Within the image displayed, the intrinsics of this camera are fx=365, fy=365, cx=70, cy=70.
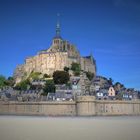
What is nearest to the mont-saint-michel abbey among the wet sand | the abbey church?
the abbey church

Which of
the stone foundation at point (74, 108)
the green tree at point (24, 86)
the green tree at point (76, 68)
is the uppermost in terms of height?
the green tree at point (76, 68)

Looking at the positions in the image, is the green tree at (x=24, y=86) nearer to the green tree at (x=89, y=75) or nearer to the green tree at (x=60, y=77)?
the green tree at (x=60, y=77)

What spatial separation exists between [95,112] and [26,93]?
11.9 m

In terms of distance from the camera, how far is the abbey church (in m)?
64.6

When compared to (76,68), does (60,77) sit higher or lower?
lower

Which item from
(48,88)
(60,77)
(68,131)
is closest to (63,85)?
(48,88)

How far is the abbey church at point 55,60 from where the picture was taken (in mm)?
64562

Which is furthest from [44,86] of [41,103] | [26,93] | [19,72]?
[19,72]

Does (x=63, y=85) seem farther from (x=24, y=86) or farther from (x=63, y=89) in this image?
(x=24, y=86)

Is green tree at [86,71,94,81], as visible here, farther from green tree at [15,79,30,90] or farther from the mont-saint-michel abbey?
green tree at [15,79,30,90]

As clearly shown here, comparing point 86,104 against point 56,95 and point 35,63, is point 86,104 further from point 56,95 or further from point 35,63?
point 35,63

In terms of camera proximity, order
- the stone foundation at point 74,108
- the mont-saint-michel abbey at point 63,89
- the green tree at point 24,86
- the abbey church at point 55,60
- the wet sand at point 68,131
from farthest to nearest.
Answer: the abbey church at point 55,60 < the green tree at point 24,86 < the mont-saint-michel abbey at point 63,89 < the stone foundation at point 74,108 < the wet sand at point 68,131

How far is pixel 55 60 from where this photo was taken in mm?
64688

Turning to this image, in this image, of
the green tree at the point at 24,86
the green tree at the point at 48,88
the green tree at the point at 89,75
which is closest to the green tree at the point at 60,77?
the green tree at the point at 48,88
